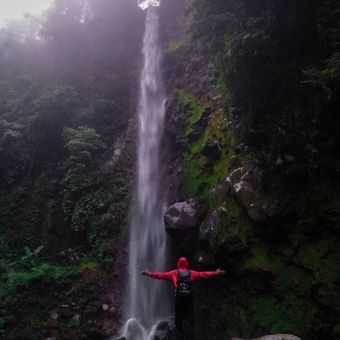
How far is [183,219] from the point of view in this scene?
25.9 ft

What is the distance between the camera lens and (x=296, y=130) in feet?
19.8

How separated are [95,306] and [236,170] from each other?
487 cm

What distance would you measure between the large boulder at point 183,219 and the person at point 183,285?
187cm

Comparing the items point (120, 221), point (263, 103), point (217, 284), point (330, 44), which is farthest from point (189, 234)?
point (330, 44)

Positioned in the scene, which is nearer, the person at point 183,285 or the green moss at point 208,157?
the person at point 183,285

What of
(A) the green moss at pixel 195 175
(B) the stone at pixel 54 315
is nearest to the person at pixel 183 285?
(A) the green moss at pixel 195 175

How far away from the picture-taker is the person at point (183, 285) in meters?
5.75

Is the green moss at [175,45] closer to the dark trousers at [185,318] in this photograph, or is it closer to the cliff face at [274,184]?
the cliff face at [274,184]

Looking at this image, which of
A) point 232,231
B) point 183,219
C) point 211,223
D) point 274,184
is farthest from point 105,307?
point 274,184

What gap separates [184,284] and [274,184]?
7.57 ft

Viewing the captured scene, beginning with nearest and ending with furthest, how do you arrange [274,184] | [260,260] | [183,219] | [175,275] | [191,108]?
[175,275], [260,260], [274,184], [183,219], [191,108]

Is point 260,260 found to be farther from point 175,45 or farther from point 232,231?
point 175,45

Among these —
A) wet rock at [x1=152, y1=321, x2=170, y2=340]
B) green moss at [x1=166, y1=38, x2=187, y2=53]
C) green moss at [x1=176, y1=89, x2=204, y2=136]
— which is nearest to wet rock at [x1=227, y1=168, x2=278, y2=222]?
wet rock at [x1=152, y1=321, x2=170, y2=340]

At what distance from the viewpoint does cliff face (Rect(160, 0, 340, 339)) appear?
18.2ft
